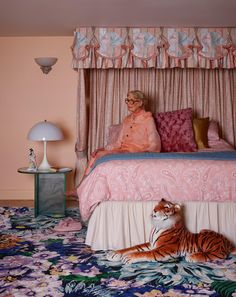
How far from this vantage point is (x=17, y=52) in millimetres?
5332

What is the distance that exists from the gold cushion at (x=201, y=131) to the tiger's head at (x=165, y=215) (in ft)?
5.43

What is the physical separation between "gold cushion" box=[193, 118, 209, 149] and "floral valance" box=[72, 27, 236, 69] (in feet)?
2.19

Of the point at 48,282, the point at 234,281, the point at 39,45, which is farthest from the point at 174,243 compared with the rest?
the point at 39,45

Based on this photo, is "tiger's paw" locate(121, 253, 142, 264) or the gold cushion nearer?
"tiger's paw" locate(121, 253, 142, 264)

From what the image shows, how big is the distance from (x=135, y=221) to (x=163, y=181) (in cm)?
39

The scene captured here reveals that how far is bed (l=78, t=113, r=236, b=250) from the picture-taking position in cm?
325

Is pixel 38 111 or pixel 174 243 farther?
pixel 38 111

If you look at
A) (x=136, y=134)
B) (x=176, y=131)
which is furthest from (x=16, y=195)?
(x=176, y=131)

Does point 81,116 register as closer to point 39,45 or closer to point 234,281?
point 39,45

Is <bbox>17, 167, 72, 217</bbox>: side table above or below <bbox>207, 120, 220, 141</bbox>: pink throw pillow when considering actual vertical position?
below

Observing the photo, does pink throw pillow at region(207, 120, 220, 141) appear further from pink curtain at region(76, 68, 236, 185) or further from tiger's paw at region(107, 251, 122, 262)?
tiger's paw at region(107, 251, 122, 262)

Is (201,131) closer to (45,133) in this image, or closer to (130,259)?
(45,133)

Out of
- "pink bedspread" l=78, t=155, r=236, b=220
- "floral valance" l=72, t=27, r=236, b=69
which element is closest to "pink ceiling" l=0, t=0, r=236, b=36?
"floral valance" l=72, t=27, r=236, b=69

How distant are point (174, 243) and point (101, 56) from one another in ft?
8.56
